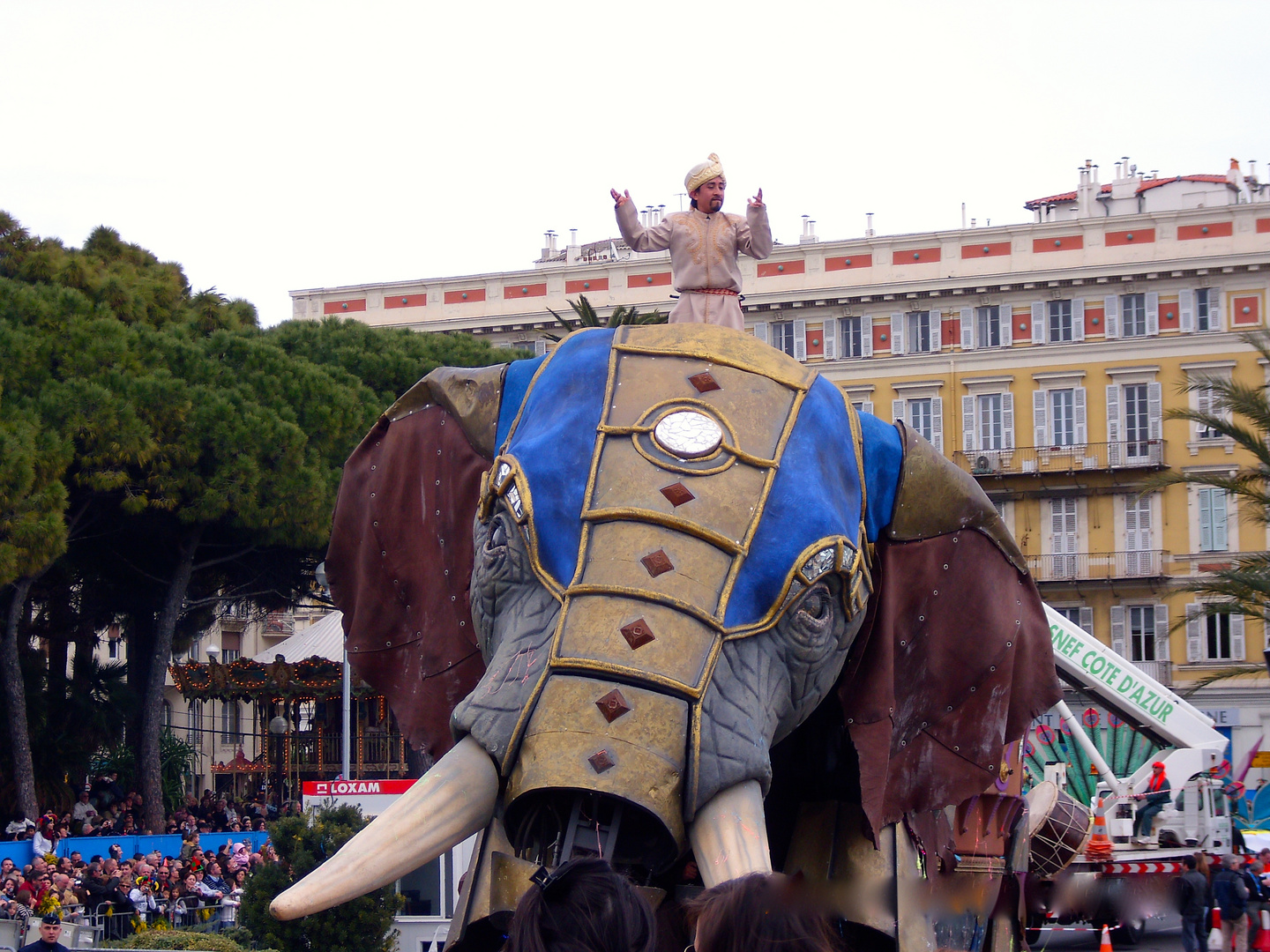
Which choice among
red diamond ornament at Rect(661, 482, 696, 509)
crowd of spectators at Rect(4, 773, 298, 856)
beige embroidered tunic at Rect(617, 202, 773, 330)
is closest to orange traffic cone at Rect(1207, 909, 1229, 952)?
crowd of spectators at Rect(4, 773, 298, 856)

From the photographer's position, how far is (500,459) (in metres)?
6.21

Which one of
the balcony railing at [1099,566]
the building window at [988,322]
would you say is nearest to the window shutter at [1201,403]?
the balcony railing at [1099,566]

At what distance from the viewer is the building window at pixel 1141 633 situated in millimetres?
47469

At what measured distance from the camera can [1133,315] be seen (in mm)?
47062

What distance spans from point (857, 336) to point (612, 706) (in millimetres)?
44193

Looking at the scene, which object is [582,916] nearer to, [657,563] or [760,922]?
[760,922]

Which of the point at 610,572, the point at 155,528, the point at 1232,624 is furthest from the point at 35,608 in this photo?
the point at 610,572

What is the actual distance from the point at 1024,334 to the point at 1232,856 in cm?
3127

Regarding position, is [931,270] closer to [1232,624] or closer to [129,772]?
[1232,624]

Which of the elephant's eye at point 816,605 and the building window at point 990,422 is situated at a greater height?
the building window at point 990,422

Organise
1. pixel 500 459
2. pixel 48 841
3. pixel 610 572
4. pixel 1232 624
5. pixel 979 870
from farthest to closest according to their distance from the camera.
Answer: pixel 1232 624 → pixel 48 841 → pixel 979 870 → pixel 500 459 → pixel 610 572

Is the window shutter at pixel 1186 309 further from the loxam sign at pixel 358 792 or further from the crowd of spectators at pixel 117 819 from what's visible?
the loxam sign at pixel 358 792

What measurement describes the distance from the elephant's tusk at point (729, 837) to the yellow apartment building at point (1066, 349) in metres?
40.3

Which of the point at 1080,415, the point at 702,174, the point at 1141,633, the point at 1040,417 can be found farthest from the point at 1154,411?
the point at 702,174
